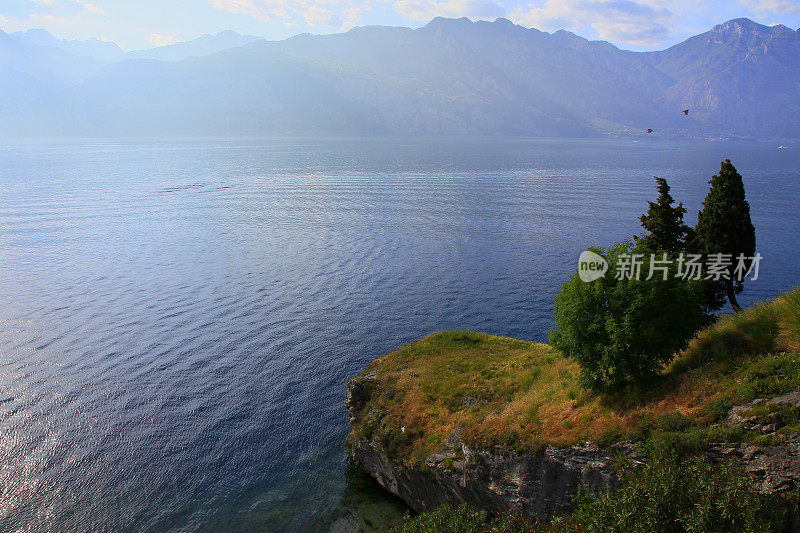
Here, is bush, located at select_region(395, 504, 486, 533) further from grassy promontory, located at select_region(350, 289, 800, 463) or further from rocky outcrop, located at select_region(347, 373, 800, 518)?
grassy promontory, located at select_region(350, 289, 800, 463)

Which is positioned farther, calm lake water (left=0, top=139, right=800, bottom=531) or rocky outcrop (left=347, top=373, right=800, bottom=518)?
calm lake water (left=0, top=139, right=800, bottom=531)

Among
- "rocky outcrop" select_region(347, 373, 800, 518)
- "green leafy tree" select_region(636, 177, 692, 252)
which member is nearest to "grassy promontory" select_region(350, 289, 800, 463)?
"rocky outcrop" select_region(347, 373, 800, 518)

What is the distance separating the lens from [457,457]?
105 feet

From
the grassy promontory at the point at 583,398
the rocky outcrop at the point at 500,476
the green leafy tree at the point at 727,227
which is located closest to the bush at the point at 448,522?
the rocky outcrop at the point at 500,476

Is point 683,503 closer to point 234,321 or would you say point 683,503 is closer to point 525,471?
point 525,471

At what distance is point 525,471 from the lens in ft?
93.0

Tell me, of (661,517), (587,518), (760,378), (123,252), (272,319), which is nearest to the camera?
(661,517)

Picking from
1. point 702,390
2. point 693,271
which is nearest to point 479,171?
point 693,271

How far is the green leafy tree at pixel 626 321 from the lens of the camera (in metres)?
Result: 27.8

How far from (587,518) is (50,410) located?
45.0 metres

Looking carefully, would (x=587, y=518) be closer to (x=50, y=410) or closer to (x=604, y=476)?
(x=604, y=476)

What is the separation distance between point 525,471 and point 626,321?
1054 centimetres

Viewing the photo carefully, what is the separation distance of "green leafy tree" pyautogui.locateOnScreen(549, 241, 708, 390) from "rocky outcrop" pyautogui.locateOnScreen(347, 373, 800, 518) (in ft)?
16.2

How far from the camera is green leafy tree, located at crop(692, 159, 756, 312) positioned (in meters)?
40.0
